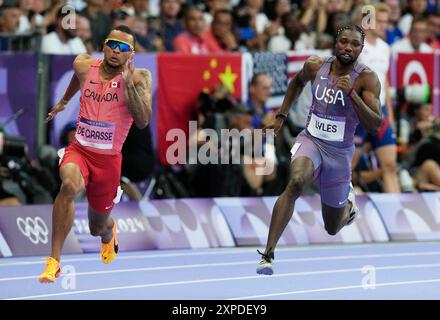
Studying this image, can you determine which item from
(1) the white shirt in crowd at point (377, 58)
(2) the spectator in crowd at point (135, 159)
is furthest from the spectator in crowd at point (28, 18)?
(1) the white shirt in crowd at point (377, 58)

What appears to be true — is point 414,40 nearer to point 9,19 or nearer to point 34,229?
point 9,19

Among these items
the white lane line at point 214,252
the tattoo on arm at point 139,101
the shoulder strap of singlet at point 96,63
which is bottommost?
the white lane line at point 214,252

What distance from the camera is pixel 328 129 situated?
10992 millimetres

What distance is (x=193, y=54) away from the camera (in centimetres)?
1541

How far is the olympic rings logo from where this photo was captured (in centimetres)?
1341

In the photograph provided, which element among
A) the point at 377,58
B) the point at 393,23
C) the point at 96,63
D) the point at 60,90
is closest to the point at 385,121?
the point at 377,58

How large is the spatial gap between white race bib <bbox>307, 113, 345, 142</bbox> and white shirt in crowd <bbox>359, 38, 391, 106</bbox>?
4.02m

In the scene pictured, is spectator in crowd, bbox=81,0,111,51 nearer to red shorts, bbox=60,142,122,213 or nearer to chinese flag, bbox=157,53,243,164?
chinese flag, bbox=157,53,243,164

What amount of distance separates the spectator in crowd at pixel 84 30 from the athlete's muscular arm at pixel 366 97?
507 cm

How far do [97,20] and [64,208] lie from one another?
5747mm

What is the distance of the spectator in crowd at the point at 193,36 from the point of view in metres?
16.4

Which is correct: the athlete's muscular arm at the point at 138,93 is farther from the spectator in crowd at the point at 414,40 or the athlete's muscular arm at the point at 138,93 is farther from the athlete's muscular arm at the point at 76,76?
the spectator in crowd at the point at 414,40

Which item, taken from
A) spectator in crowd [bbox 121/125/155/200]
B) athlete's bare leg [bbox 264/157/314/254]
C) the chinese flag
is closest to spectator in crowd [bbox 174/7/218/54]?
the chinese flag

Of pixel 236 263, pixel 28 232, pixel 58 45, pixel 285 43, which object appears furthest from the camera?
pixel 285 43
